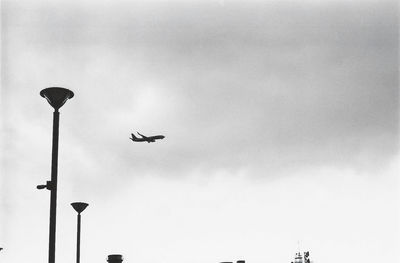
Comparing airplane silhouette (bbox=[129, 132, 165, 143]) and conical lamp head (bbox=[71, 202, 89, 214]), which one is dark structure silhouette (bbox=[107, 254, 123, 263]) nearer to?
conical lamp head (bbox=[71, 202, 89, 214])

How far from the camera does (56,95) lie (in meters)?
8.02

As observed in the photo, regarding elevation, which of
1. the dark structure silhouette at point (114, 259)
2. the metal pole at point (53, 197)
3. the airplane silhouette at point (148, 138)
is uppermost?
the airplane silhouette at point (148, 138)

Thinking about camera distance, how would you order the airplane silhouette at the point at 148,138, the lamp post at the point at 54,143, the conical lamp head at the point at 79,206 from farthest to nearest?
the airplane silhouette at the point at 148,138
the conical lamp head at the point at 79,206
the lamp post at the point at 54,143

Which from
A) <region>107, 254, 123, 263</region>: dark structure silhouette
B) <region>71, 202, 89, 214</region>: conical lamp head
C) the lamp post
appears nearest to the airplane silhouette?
<region>71, 202, 89, 214</region>: conical lamp head

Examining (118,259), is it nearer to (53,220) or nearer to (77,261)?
(53,220)

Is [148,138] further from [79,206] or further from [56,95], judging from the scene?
[56,95]

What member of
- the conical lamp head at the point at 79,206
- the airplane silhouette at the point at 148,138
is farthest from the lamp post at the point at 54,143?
the airplane silhouette at the point at 148,138

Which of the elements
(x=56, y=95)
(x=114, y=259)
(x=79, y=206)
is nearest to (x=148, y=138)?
(x=79, y=206)

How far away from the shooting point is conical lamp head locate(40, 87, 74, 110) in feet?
26.2

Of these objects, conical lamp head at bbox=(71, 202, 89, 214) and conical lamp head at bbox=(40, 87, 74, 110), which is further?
conical lamp head at bbox=(71, 202, 89, 214)

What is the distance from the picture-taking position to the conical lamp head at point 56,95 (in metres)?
7.99

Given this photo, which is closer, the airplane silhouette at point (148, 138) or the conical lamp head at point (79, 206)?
the conical lamp head at point (79, 206)

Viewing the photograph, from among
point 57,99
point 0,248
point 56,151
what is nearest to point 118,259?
point 56,151

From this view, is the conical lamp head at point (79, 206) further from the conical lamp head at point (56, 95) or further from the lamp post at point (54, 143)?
the conical lamp head at point (56, 95)
